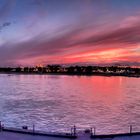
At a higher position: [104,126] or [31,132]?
[31,132]

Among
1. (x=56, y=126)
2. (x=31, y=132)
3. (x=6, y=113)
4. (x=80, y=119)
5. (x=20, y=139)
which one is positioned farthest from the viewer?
(x=6, y=113)

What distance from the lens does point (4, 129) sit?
18.3m

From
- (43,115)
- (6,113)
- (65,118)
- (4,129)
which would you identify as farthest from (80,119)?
(4,129)

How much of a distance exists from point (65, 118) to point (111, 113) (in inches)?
326

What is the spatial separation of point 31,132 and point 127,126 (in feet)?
61.7

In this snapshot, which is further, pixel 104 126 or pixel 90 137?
pixel 104 126

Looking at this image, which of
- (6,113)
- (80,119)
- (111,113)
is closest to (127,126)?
(80,119)

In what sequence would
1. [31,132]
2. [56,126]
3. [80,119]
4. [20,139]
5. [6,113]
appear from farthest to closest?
[6,113] → [80,119] → [56,126] → [31,132] → [20,139]

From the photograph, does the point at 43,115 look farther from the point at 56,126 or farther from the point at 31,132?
the point at 31,132

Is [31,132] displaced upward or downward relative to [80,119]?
upward

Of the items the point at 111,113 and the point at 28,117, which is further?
the point at 111,113

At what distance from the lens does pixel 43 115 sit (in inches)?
1588

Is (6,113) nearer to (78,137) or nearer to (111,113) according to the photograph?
(111,113)

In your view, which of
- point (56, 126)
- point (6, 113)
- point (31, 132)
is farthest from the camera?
point (6, 113)
